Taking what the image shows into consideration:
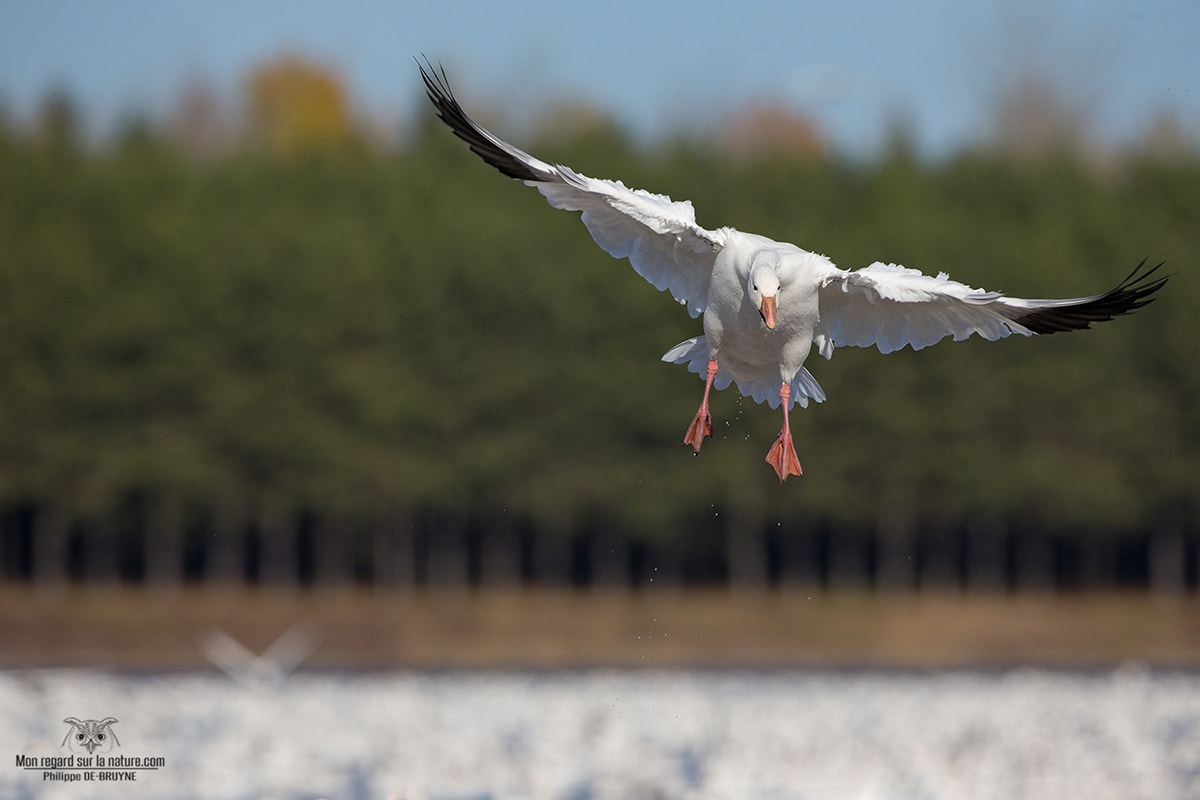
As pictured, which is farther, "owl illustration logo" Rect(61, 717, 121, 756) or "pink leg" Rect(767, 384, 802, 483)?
"owl illustration logo" Rect(61, 717, 121, 756)

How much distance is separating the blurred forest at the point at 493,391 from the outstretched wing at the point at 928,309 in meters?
21.9

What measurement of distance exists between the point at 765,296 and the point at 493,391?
24417mm

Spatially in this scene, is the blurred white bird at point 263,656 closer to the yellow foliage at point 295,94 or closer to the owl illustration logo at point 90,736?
the owl illustration logo at point 90,736

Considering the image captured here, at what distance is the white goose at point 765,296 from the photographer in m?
10.7

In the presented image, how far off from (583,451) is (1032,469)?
30.2 feet

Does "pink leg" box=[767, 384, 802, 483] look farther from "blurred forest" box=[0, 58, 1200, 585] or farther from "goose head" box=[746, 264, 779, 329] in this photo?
"blurred forest" box=[0, 58, 1200, 585]

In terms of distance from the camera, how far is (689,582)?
3659 centimetres

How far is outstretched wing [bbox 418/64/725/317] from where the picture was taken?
1102cm

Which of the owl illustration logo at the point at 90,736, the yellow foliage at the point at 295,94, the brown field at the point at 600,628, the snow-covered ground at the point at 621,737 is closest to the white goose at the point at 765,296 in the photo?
the snow-covered ground at the point at 621,737

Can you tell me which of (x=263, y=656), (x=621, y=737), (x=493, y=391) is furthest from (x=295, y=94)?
(x=621, y=737)

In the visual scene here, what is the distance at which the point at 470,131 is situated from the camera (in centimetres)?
1141

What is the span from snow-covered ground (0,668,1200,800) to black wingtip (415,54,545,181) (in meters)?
4.79

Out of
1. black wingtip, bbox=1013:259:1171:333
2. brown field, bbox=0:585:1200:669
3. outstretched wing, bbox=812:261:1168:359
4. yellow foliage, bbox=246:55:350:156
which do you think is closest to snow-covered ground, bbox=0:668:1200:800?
outstretched wing, bbox=812:261:1168:359

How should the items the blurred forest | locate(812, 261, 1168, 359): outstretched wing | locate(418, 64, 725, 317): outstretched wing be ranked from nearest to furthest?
locate(812, 261, 1168, 359): outstretched wing → locate(418, 64, 725, 317): outstretched wing → the blurred forest
